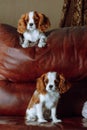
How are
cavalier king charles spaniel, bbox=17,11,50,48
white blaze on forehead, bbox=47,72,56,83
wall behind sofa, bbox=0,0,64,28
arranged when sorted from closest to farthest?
1. white blaze on forehead, bbox=47,72,56,83
2. cavalier king charles spaniel, bbox=17,11,50,48
3. wall behind sofa, bbox=0,0,64,28

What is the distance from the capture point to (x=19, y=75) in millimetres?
1984

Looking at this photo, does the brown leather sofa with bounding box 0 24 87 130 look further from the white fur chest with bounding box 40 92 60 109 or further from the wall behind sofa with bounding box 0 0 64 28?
the wall behind sofa with bounding box 0 0 64 28

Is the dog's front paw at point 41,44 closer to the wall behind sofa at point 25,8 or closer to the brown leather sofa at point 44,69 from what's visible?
the brown leather sofa at point 44,69

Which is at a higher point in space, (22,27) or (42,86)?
(22,27)

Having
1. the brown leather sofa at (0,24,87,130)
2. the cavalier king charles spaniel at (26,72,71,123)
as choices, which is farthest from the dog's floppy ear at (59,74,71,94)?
the brown leather sofa at (0,24,87,130)

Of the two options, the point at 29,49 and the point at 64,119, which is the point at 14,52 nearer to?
the point at 29,49

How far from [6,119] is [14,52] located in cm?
45

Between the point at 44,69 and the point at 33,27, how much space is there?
0.28 metres

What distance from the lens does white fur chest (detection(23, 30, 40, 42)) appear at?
1.96 metres

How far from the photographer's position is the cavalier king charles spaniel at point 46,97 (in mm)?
1708

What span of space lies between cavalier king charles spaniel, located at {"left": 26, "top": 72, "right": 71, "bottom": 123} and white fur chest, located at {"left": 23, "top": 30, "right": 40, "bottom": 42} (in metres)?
0.32

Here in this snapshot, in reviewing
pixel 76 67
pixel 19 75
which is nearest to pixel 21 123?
pixel 19 75

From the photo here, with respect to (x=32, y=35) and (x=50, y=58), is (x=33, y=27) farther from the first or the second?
(x=50, y=58)

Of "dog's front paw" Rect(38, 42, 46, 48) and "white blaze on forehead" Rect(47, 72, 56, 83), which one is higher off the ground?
"dog's front paw" Rect(38, 42, 46, 48)
